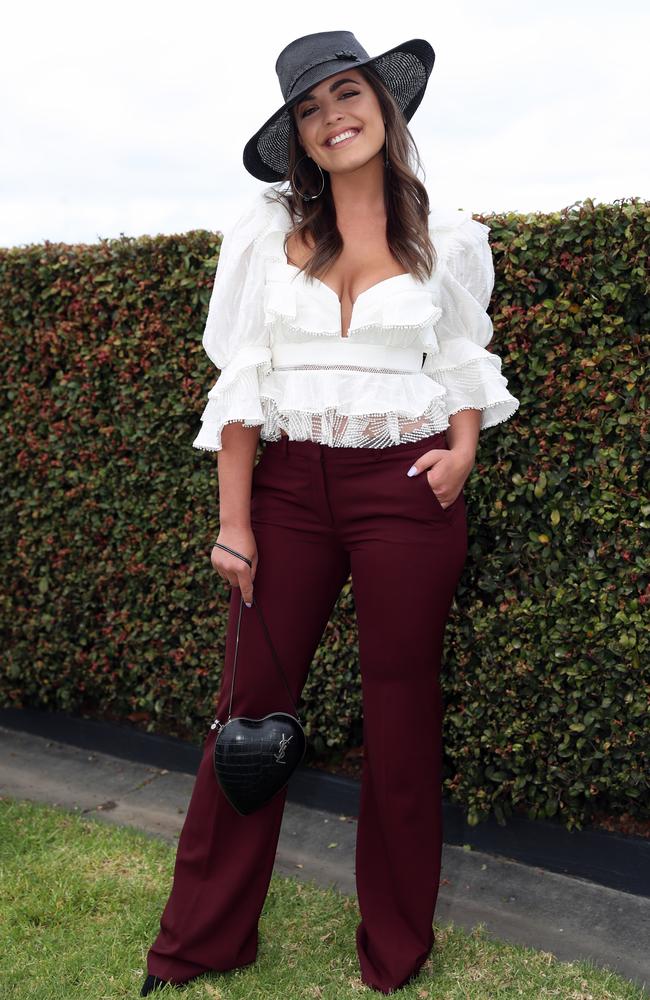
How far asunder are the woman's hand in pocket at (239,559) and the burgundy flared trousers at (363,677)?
0.14ft

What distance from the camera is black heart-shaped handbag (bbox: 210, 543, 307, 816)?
2.75 metres

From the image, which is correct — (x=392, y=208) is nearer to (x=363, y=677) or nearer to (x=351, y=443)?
(x=351, y=443)

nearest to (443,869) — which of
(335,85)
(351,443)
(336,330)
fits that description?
(351,443)

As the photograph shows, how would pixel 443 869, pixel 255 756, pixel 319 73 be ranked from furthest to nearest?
pixel 443 869 → pixel 255 756 → pixel 319 73

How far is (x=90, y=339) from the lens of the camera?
4645 millimetres

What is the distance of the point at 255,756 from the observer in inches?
108

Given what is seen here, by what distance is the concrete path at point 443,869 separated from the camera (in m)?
3.29

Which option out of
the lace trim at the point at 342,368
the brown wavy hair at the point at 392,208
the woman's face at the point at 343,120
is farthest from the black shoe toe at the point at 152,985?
the woman's face at the point at 343,120

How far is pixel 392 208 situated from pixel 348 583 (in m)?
1.58

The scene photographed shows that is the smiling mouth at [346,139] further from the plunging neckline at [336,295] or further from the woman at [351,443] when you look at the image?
the plunging neckline at [336,295]

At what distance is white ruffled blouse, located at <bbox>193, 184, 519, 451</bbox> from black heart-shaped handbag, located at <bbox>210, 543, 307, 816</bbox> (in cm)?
43

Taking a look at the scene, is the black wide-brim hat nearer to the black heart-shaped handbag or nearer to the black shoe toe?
the black heart-shaped handbag

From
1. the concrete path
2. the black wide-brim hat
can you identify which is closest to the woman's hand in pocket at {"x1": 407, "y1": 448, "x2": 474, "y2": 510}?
the black wide-brim hat

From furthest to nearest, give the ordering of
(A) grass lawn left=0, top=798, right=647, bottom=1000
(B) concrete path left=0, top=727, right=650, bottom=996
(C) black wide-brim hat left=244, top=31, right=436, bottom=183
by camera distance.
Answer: (B) concrete path left=0, top=727, right=650, bottom=996 < (A) grass lawn left=0, top=798, right=647, bottom=1000 < (C) black wide-brim hat left=244, top=31, right=436, bottom=183
